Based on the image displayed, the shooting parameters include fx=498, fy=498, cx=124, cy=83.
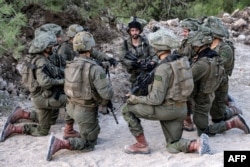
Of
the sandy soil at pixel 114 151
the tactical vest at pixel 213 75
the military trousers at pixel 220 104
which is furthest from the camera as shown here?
the military trousers at pixel 220 104

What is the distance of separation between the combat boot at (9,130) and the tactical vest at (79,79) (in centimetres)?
123

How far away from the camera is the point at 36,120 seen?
731 cm

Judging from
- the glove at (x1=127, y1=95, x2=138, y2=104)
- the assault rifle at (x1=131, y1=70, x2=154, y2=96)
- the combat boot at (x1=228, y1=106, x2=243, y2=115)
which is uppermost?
the assault rifle at (x1=131, y1=70, x2=154, y2=96)

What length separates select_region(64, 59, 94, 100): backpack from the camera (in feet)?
19.3

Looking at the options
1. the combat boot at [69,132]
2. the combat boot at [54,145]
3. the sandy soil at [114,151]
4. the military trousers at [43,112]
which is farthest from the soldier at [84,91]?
the military trousers at [43,112]

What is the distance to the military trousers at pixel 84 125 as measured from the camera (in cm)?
605

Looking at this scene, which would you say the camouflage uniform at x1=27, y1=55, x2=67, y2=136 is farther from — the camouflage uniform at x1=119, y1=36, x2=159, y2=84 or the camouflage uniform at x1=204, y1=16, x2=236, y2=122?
the camouflage uniform at x1=204, y1=16, x2=236, y2=122

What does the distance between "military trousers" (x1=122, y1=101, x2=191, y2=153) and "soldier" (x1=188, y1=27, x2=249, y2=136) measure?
56 cm

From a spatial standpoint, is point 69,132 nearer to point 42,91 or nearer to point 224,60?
point 42,91

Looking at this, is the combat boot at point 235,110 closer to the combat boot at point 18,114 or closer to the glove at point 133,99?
the glove at point 133,99

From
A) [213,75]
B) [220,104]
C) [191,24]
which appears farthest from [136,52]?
[213,75]

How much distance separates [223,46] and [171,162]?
79.6 inches

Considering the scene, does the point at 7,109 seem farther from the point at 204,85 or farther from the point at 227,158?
the point at 227,158

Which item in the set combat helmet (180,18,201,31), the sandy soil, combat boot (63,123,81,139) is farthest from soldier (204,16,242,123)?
combat boot (63,123,81,139)
